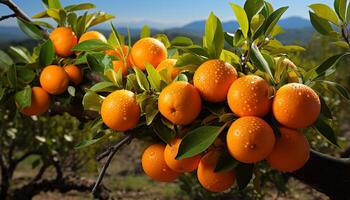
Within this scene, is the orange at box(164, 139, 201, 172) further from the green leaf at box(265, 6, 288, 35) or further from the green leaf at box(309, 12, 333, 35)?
the green leaf at box(309, 12, 333, 35)

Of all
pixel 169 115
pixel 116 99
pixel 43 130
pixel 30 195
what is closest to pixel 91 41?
pixel 116 99

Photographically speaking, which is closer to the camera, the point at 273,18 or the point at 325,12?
the point at 273,18

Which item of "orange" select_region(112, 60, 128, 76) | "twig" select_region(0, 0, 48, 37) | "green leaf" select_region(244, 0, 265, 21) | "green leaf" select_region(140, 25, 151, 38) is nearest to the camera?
"green leaf" select_region(244, 0, 265, 21)

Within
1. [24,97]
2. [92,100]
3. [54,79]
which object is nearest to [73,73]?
[54,79]

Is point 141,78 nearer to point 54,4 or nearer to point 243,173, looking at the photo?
point 243,173

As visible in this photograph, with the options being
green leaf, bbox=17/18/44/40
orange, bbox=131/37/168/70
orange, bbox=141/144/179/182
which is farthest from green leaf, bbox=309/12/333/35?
green leaf, bbox=17/18/44/40

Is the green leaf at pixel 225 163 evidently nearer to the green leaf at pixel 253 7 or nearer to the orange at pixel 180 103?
the orange at pixel 180 103
